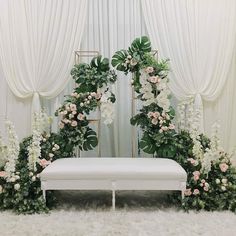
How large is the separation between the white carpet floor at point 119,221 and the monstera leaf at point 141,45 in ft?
5.25

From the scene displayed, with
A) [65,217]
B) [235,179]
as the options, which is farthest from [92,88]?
[235,179]

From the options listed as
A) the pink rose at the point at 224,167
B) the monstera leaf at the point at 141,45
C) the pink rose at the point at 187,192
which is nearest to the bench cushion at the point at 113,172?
the pink rose at the point at 187,192

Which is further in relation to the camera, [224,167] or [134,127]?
[134,127]

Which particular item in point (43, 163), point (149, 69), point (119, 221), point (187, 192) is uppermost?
point (149, 69)

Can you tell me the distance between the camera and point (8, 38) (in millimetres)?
4117

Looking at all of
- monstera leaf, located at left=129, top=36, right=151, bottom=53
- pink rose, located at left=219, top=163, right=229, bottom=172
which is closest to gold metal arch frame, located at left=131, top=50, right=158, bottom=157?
monstera leaf, located at left=129, top=36, right=151, bottom=53

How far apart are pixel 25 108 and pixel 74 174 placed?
1.46 m

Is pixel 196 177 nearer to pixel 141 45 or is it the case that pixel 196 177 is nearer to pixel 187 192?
pixel 187 192

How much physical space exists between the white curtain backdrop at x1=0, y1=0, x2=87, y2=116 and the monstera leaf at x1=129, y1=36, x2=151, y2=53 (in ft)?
2.07

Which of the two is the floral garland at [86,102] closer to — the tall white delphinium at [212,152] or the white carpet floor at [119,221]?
the white carpet floor at [119,221]

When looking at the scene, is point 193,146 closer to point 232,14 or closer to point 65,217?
point 65,217

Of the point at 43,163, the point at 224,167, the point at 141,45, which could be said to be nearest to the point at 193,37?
the point at 141,45

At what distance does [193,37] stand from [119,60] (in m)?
0.89

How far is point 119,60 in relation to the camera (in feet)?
12.8
